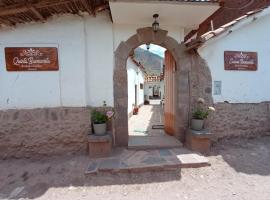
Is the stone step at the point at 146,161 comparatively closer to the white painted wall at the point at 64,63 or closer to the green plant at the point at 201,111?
the green plant at the point at 201,111

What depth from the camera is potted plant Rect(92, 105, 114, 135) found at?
477 cm

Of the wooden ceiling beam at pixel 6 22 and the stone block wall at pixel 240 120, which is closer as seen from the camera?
the wooden ceiling beam at pixel 6 22

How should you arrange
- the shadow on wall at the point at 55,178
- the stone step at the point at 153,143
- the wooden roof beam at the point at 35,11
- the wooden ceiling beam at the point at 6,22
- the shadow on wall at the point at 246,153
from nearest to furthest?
the shadow on wall at the point at 55,178 < the wooden roof beam at the point at 35,11 < the shadow on wall at the point at 246,153 < the wooden ceiling beam at the point at 6,22 < the stone step at the point at 153,143

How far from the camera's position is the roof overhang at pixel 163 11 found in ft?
13.6

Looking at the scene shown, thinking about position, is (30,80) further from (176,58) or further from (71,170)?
(176,58)

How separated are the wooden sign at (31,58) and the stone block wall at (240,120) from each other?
4327mm

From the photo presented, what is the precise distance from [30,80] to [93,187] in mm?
2911

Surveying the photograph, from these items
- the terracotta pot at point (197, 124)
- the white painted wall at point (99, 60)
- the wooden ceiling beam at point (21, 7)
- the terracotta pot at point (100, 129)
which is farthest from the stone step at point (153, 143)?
the wooden ceiling beam at point (21, 7)

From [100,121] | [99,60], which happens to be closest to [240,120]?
[100,121]

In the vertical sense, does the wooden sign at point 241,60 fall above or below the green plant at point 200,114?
above

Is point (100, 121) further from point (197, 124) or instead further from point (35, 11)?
point (35, 11)

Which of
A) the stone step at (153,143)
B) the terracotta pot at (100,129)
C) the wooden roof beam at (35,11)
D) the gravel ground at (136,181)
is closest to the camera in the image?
the gravel ground at (136,181)

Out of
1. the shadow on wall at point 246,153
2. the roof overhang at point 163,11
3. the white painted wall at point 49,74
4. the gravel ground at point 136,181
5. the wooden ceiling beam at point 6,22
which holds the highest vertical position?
the roof overhang at point 163,11

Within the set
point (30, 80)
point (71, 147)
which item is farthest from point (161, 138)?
point (30, 80)
